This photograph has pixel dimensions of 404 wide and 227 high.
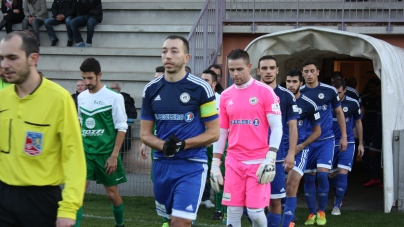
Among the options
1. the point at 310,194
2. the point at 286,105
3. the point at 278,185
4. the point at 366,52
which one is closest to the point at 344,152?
the point at 310,194

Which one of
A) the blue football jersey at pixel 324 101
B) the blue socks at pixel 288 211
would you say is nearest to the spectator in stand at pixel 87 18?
the blue football jersey at pixel 324 101

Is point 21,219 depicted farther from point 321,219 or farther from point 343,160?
point 343,160

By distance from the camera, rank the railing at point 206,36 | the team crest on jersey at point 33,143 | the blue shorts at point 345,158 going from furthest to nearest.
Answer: the railing at point 206,36
the blue shorts at point 345,158
the team crest on jersey at point 33,143

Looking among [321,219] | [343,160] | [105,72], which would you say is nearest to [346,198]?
[343,160]

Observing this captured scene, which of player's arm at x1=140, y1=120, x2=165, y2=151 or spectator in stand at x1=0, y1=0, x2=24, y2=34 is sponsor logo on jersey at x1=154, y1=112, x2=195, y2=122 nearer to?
player's arm at x1=140, y1=120, x2=165, y2=151

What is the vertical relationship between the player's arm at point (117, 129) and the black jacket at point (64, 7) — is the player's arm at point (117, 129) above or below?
below

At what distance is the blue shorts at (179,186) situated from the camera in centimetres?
651

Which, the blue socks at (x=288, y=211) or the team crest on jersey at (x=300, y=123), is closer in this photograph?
the blue socks at (x=288, y=211)

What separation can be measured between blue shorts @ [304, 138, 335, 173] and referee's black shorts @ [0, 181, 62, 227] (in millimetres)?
6466

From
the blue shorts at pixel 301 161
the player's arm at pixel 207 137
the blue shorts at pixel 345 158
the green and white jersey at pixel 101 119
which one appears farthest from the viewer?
the blue shorts at pixel 345 158

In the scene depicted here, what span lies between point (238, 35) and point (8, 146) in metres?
Answer: 10.1

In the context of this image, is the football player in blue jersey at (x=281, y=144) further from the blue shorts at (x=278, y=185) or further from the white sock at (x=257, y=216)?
the white sock at (x=257, y=216)

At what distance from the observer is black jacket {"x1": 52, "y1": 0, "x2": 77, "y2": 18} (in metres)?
16.5

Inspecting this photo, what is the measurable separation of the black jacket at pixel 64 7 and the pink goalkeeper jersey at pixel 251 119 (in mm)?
9610
